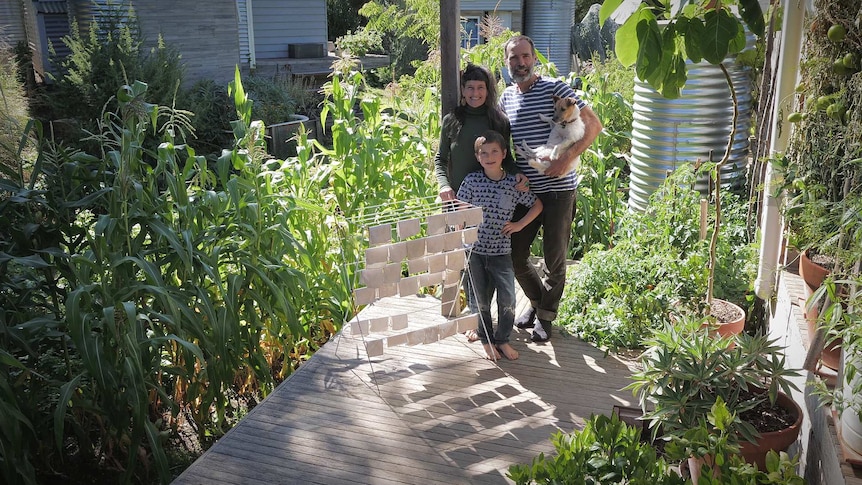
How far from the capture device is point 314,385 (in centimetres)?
358

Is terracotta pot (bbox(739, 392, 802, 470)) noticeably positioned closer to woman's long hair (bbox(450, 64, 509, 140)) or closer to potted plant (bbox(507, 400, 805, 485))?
potted plant (bbox(507, 400, 805, 485))

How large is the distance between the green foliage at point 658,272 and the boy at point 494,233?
1.67 ft

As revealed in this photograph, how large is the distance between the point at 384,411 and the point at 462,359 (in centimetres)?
61

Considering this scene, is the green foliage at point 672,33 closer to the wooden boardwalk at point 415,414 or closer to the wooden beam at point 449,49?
the wooden boardwalk at point 415,414

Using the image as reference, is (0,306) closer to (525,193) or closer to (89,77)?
(525,193)

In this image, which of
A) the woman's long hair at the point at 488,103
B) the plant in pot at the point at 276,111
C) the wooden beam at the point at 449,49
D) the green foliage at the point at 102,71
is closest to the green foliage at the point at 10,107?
the green foliage at the point at 102,71

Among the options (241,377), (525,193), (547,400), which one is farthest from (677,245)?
(241,377)

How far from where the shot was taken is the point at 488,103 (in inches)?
145

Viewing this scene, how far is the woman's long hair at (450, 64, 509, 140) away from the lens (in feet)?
11.9

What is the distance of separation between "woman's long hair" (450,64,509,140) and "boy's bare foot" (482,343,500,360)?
1.07m

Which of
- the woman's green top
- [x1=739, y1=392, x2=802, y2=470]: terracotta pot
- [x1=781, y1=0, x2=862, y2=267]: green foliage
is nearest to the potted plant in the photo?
[x1=739, y1=392, x2=802, y2=470]: terracotta pot

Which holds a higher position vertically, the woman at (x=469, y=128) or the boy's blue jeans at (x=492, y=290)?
the woman at (x=469, y=128)

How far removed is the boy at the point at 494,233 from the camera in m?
3.62

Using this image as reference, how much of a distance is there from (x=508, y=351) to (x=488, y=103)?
1.23 meters
